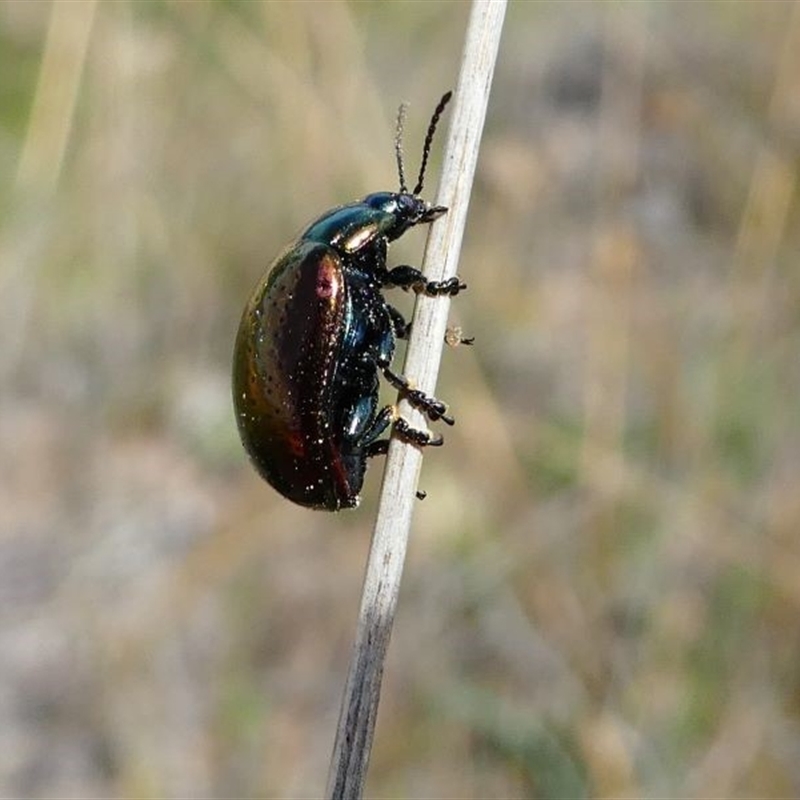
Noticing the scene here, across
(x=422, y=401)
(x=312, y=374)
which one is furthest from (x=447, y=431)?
(x=422, y=401)

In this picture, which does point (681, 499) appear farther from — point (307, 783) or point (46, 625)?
point (46, 625)

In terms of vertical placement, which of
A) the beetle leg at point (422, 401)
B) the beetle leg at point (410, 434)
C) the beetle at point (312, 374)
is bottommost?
the beetle leg at point (410, 434)

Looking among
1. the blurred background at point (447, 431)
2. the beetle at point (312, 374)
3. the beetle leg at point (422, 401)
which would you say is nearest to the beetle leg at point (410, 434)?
the beetle leg at point (422, 401)

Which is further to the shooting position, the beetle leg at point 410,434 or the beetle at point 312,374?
the beetle at point 312,374

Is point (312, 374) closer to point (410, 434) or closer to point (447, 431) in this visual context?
point (410, 434)

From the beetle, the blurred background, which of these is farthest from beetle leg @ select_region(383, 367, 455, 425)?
the blurred background

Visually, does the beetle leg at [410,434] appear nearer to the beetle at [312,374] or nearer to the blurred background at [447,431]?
the beetle at [312,374]
